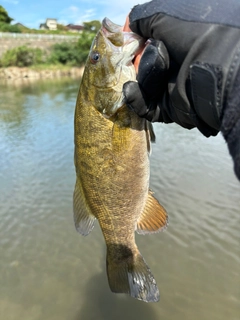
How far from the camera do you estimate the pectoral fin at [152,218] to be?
8.05 feet

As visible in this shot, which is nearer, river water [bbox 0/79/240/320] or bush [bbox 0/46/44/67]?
river water [bbox 0/79/240/320]

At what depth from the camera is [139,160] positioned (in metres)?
2.18

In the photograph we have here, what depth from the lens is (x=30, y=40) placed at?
140 ft

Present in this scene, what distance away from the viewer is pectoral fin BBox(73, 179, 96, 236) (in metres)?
2.38

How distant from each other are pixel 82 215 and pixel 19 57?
39.7 metres

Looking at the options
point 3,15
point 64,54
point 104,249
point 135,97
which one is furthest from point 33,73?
point 135,97

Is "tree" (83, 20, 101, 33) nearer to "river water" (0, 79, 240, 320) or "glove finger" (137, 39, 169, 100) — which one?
"river water" (0, 79, 240, 320)

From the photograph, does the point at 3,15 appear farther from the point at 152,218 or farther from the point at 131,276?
the point at 131,276

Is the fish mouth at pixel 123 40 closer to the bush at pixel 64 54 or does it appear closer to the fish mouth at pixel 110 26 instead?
the fish mouth at pixel 110 26

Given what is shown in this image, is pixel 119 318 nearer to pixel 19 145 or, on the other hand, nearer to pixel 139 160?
pixel 139 160

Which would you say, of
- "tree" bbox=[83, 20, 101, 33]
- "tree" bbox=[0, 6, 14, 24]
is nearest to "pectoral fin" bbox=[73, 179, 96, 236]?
"tree" bbox=[0, 6, 14, 24]

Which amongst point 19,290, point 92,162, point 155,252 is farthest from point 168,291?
point 92,162

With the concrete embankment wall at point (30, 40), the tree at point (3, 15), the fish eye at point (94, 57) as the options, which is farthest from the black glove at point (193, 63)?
the tree at point (3, 15)

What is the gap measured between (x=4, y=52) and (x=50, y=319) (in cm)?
4174
